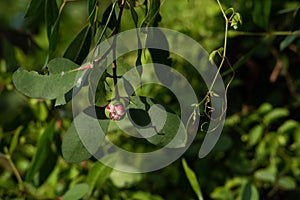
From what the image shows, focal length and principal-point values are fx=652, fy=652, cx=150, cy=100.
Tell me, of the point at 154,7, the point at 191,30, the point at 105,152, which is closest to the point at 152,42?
the point at 154,7

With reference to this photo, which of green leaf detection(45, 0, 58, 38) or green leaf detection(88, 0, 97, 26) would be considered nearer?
green leaf detection(88, 0, 97, 26)

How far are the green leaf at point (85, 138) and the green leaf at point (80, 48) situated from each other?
0.61 feet

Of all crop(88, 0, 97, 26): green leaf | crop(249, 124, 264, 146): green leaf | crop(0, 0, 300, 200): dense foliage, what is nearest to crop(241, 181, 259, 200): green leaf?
crop(0, 0, 300, 200): dense foliage

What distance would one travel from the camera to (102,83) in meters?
0.82

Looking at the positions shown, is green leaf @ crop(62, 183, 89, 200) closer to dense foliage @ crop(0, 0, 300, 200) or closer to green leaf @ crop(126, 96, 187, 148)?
dense foliage @ crop(0, 0, 300, 200)

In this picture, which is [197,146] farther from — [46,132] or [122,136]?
[46,132]

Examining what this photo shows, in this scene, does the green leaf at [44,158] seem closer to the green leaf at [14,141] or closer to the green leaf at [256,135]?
the green leaf at [14,141]

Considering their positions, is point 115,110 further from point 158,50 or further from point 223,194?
point 223,194

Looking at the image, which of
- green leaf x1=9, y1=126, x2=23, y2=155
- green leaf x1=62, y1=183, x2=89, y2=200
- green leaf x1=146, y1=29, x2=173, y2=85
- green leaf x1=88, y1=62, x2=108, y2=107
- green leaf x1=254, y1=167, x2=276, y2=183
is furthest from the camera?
green leaf x1=254, y1=167, x2=276, y2=183

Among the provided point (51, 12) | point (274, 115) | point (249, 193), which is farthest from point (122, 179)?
point (51, 12)

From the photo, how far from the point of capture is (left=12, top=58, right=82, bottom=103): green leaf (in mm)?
825

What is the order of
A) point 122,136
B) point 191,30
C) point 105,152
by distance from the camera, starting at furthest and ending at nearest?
point 191,30 < point 122,136 < point 105,152

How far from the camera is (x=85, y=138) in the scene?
86 centimetres

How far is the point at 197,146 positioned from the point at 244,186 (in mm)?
208
